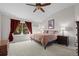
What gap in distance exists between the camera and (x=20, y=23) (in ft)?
6.40

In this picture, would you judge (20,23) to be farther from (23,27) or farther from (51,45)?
(51,45)

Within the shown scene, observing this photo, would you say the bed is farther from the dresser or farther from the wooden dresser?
the wooden dresser

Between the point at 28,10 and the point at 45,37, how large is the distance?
1.99 ft

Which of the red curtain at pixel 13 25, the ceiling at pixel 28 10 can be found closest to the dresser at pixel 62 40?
the ceiling at pixel 28 10

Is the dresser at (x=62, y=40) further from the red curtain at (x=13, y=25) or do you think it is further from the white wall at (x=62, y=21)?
the red curtain at (x=13, y=25)

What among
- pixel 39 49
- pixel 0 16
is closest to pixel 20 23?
pixel 0 16

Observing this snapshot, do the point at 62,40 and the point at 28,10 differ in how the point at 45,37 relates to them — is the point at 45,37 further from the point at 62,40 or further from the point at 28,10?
the point at 28,10

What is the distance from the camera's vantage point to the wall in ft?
6.16

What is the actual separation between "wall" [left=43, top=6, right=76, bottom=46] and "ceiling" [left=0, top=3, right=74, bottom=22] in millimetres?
88

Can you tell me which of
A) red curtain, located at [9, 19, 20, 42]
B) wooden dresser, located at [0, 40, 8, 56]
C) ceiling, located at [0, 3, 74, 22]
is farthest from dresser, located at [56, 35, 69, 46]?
wooden dresser, located at [0, 40, 8, 56]

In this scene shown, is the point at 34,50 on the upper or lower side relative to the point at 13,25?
lower

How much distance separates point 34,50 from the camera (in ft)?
6.34

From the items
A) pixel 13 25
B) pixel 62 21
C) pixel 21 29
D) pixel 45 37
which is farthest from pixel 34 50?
pixel 62 21

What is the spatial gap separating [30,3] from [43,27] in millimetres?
519
